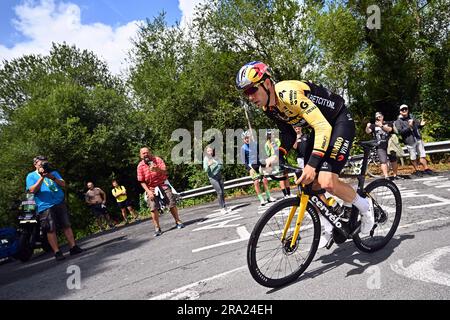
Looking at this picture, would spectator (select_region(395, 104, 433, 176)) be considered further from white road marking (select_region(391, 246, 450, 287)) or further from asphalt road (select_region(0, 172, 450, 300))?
white road marking (select_region(391, 246, 450, 287))

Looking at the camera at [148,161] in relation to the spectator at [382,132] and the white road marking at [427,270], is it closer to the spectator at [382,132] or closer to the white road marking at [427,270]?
the white road marking at [427,270]

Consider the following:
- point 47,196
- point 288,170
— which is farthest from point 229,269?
point 47,196

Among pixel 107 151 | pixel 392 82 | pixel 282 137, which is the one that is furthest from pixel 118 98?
pixel 282 137

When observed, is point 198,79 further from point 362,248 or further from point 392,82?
point 362,248

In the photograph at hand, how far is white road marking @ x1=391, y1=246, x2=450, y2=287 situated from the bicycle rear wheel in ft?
1.38

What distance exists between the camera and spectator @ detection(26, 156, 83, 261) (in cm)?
655

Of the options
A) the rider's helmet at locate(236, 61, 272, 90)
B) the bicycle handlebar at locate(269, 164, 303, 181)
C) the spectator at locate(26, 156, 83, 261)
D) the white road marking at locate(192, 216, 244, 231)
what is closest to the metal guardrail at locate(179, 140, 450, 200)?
the white road marking at locate(192, 216, 244, 231)

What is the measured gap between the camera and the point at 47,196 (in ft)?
22.0

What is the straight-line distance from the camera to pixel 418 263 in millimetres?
3490

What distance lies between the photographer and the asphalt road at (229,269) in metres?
3.18

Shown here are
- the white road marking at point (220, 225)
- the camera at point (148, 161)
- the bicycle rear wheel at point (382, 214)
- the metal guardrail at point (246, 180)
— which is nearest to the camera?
the bicycle rear wheel at point (382, 214)

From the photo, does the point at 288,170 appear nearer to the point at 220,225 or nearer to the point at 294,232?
the point at 294,232

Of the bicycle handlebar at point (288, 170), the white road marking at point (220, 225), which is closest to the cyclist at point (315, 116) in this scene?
the bicycle handlebar at point (288, 170)

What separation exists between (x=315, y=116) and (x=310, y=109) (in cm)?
8
